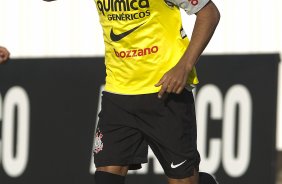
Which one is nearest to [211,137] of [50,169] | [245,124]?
[245,124]

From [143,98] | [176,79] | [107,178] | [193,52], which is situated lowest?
[107,178]

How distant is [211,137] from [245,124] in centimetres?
25

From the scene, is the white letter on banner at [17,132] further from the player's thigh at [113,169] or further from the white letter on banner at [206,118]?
the player's thigh at [113,169]

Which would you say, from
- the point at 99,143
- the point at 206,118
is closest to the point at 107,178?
the point at 99,143

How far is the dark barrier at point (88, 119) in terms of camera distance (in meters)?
6.73

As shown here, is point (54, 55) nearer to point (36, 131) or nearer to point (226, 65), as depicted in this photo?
point (36, 131)

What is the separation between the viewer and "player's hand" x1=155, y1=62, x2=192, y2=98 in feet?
14.8

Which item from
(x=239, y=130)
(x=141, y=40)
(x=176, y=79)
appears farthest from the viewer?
(x=239, y=130)

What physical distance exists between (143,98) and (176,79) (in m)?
0.40

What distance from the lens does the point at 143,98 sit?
4.88m

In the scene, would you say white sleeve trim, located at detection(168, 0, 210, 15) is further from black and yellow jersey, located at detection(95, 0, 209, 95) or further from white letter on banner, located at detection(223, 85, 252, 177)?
white letter on banner, located at detection(223, 85, 252, 177)

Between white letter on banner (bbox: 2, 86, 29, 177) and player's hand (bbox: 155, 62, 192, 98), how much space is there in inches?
113

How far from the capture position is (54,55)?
7.12 metres

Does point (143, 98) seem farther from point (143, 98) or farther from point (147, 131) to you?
point (147, 131)
